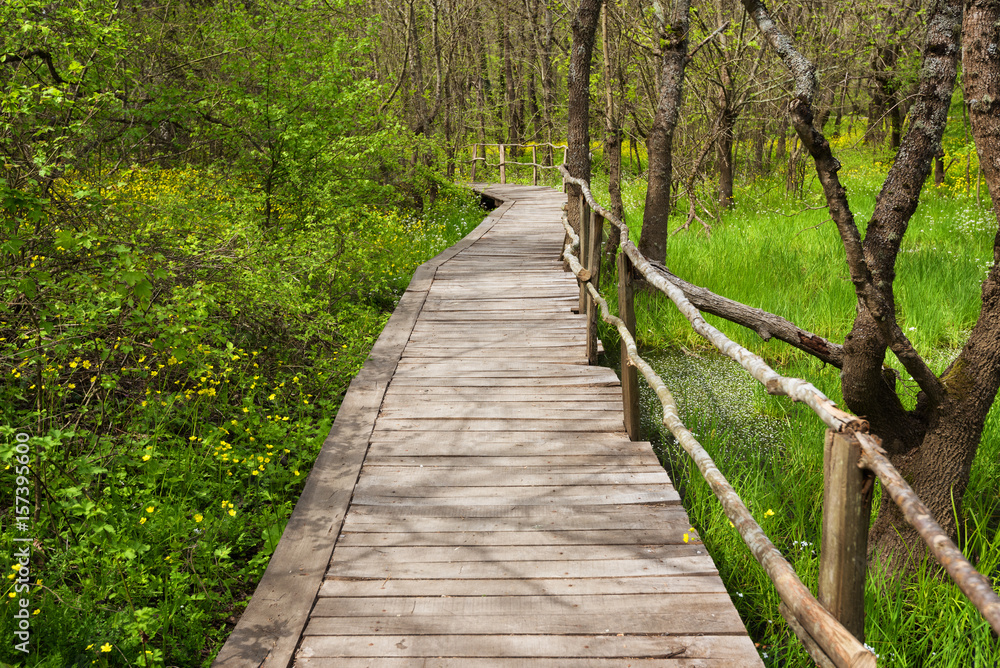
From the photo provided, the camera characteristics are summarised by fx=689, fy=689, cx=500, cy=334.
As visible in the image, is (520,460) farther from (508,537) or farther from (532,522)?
(508,537)

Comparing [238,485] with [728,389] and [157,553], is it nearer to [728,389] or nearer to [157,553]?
[157,553]

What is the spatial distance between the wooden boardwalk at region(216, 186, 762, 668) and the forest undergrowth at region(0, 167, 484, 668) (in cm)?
45

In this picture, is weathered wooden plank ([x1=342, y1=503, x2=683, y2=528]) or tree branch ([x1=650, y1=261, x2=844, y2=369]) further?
tree branch ([x1=650, y1=261, x2=844, y2=369])

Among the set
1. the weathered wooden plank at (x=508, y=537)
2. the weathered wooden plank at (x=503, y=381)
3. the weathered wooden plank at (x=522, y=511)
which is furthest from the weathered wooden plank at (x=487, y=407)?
the weathered wooden plank at (x=508, y=537)

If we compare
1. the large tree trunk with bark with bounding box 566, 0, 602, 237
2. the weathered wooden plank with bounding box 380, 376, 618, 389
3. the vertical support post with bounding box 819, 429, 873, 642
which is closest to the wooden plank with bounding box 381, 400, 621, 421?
the weathered wooden plank with bounding box 380, 376, 618, 389

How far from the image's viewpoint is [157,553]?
121 inches

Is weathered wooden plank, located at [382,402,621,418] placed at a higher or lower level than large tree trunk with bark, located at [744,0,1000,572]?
lower

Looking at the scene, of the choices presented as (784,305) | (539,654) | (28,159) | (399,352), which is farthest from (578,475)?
(784,305)

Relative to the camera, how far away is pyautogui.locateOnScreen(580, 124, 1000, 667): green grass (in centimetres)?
270

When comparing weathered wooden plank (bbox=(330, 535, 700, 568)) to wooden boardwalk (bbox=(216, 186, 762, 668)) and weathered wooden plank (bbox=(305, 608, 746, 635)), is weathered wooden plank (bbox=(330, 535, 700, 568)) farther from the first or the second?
weathered wooden plank (bbox=(305, 608, 746, 635))

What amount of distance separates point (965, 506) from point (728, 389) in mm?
2183

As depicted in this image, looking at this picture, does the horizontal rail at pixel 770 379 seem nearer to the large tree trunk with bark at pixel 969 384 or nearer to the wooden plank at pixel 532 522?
the wooden plank at pixel 532 522

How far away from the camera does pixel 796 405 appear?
4.66 m

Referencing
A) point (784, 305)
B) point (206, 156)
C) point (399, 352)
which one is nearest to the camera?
point (399, 352)
